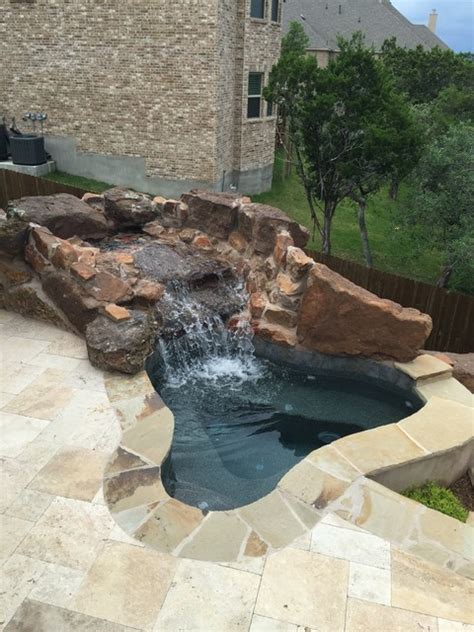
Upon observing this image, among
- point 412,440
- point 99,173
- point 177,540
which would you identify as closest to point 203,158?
point 99,173

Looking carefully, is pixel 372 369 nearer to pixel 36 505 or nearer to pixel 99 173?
pixel 36 505

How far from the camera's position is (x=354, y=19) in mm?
39250

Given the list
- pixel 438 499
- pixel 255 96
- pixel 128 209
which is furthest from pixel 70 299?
pixel 255 96

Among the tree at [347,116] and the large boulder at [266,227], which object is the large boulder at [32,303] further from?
the tree at [347,116]

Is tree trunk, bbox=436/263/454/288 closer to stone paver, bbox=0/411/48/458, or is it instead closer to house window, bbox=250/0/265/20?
stone paver, bbox=0/411/48/458

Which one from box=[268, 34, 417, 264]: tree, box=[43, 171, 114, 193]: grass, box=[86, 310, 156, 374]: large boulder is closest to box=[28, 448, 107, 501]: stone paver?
box=[86, 310, 156, 374]: large boulder

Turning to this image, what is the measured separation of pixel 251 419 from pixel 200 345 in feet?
5.42

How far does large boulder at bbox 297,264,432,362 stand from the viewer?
22.5 feet

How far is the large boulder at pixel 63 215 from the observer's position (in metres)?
8.10

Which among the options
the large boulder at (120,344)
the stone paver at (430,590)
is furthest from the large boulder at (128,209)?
the stone paver at (430,590)

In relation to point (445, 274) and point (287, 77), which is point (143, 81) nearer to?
point (287, 77)

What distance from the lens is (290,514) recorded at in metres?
4.34

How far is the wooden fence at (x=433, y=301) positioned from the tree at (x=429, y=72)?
17262mm

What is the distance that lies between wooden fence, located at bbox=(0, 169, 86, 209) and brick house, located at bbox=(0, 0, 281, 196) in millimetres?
4620
